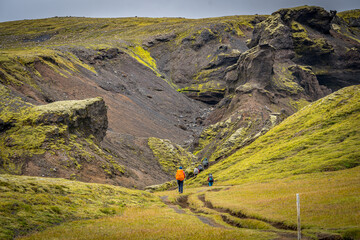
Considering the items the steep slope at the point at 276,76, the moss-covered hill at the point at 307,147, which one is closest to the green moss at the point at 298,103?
the steep slope at the point at 276,76

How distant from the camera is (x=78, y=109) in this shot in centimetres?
6894

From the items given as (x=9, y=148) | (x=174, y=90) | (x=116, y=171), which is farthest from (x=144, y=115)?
(x=9, y=148)

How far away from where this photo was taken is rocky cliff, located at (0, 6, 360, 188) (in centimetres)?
6166

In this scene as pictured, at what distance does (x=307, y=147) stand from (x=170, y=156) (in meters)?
48.4

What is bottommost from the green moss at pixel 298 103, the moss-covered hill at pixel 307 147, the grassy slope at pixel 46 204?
the grassy slope at pixel 46 204

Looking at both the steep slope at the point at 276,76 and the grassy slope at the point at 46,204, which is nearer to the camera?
the grassy slope at the point at 46,204

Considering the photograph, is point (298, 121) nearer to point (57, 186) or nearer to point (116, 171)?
point (116, 171)

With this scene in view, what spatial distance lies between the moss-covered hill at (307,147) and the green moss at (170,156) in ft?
73.6

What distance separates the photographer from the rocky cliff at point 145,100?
61656 millimetres

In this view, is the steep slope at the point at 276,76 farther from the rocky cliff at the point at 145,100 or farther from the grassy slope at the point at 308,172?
the grassy slope at the point at 308,172

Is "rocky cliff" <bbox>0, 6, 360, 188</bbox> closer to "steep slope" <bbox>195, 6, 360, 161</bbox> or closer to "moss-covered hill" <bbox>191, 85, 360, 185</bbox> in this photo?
"steep slope" <bbox>195, 6, 360, 161</bbox>

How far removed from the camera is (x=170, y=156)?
9675cm

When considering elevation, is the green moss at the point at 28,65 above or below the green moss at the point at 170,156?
above

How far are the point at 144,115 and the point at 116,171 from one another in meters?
65.3
